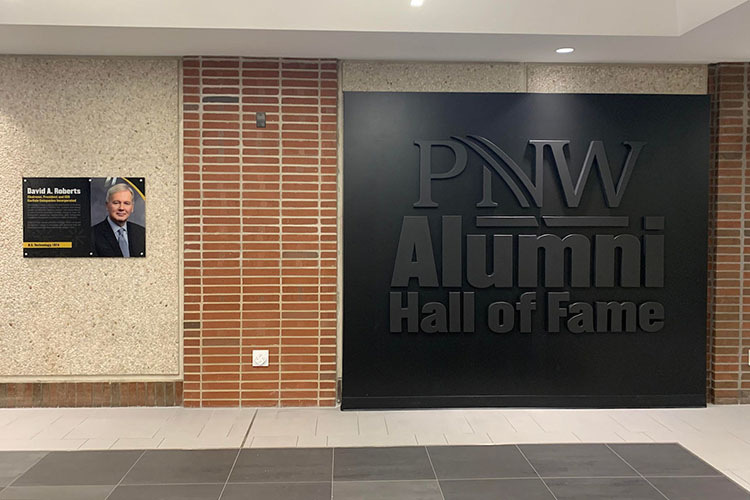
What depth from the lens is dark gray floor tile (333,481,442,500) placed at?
345cm

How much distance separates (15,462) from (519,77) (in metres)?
4.25

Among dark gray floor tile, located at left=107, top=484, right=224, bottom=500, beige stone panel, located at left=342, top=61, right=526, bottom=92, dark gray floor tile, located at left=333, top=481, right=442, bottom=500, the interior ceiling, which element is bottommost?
dark gray floor tile, located at left=107, top=484, right=224, bottom=500

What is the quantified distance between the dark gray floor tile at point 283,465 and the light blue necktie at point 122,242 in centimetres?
182

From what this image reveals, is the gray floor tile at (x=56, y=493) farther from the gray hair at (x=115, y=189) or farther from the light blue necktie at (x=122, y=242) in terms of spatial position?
the gray hair at (x=115, y=189)

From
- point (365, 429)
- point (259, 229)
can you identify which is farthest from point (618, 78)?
point (365, 429)

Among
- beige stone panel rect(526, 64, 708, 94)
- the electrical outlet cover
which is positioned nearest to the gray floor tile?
the electrical outlet cover

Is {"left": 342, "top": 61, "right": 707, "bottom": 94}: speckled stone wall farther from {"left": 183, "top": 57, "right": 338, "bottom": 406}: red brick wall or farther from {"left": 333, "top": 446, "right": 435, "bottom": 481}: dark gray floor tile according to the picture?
{"left": 333, "top": 446, "right": 435, "bottom": 481}: dark gray floor tile

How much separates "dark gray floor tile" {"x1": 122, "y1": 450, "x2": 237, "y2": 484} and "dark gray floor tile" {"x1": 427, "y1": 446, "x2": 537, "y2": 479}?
48.8 inches

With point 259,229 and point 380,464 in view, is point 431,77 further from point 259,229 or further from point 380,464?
point 380,464

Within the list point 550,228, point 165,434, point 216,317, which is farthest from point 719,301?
point 165,434

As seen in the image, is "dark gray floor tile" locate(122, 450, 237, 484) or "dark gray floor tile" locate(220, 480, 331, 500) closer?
"dark gray floor tile" locate(220, 480, 331, 500)

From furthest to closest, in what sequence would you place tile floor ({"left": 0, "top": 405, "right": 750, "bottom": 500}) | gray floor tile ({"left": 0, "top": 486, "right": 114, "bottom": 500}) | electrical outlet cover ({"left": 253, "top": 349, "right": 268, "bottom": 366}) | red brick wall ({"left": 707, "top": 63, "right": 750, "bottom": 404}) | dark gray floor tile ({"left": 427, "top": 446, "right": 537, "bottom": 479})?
red brick wall ({"left": 707, "top": 63, "right": 750, "bottom": 404}) < electrical outlet cover ({"left": 253, "top": 349, "right": 268, "bottom": 366}) < tile floor ({"left": 0, "top": 405, "right": 750, "bottom": 500}) < dark gray floor tile ({"left": 427, "top": 446, "right": 537, "bottom": 479}) < gray floor tile ({"left": 0, "top": 486, "right": 114, "bottom": 500})

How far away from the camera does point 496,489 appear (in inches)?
140

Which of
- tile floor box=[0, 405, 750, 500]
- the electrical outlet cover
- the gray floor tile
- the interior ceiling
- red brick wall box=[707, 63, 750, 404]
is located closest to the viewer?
the gray floor tile
